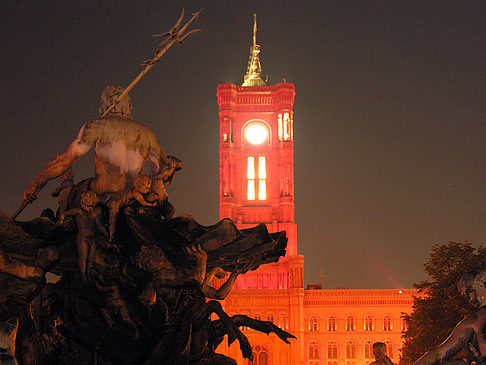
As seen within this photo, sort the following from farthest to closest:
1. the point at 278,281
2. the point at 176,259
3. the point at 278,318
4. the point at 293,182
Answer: the point at 293,182
the point at 278,281
the point at 278,318
the point at 176,259

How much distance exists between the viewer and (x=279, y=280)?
85.7 metres

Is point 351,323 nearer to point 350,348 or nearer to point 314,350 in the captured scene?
point 350,348

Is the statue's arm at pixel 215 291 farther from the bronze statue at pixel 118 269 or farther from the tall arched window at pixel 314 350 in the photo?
the tall arched window at pixel 314 350

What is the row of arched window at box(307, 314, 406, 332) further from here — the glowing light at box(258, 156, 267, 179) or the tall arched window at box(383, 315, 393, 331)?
the glowing light at box(258, 156, 267, 179)

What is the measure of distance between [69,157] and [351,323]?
254ft

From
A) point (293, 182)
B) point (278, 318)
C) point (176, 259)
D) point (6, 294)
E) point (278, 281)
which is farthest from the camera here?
point (293, 182)

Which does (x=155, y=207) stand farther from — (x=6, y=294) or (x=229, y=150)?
(x=229, y=150)

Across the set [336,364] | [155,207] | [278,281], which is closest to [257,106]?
[278,281]

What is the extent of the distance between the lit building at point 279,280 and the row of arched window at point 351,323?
0.11 meters

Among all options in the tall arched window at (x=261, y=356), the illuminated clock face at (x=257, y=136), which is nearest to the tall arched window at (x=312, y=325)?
the tall arched window at (x=261, y=356)

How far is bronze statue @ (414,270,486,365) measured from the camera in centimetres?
552

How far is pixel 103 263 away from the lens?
8.42 metres

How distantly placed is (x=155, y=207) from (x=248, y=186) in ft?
273

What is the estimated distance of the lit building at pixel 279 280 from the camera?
8050 centimetres
